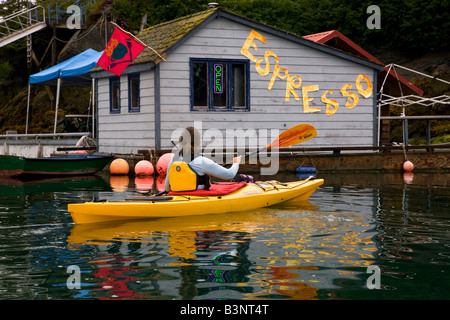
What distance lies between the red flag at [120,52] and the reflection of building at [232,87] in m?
0.60

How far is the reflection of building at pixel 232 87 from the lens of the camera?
1691cm

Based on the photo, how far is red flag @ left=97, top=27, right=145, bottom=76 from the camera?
16.2m

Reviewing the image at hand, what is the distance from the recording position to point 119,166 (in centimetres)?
1706

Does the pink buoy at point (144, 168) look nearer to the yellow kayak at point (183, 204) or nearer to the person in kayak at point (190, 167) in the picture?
the yellow kayak at point (183, 204)

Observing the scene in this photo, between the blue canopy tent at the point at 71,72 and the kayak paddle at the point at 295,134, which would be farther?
the blue canopy tent at the point at 71,72

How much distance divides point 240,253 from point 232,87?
1106 cm

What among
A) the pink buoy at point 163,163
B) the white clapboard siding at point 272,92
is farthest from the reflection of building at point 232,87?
the pink buoy at point 163,163

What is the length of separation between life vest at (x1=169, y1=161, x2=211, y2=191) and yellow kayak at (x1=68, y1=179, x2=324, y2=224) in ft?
0.42

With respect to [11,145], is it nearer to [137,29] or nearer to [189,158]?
[137,29]

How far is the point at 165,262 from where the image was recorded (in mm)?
6594

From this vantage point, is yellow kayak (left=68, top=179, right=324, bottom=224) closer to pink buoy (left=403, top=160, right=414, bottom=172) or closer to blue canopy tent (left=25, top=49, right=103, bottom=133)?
pink buoy (left=403, top=160, right=414, bottom=172)

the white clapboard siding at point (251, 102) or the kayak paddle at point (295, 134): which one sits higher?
the white clapboard siding at point (251, 102)

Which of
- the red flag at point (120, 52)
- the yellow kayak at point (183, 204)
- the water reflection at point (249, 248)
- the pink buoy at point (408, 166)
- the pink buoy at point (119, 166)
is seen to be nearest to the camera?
the water reflection at point (249, 248)

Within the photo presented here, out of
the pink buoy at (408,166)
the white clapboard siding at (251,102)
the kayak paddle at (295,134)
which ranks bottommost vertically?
the pink buoy at (408,166)
